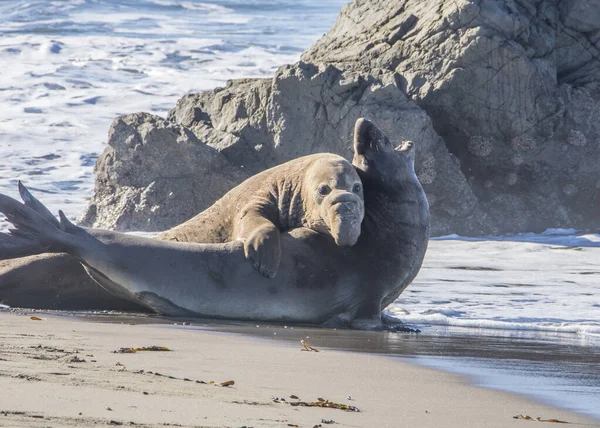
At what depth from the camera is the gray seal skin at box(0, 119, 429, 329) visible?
696 cm

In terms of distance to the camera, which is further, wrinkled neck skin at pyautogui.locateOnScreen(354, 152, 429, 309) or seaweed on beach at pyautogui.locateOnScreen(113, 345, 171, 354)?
wrinkled neck skin at pyautogui.locateOnScreen(354, 152, 429, 309)

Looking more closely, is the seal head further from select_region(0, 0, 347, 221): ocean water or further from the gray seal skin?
select_region(0, 0, 347, 221): ocean water

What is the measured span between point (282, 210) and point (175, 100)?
17.4 m

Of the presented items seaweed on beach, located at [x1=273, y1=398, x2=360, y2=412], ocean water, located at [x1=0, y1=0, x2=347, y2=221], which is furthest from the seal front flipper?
ocean water, located at [x1=0, y1=0, x2=347, y2=221]

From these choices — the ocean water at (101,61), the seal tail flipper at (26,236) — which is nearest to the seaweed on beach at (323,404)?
the seal tail flipper at (26,236)

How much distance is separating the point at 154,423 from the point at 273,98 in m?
10.3

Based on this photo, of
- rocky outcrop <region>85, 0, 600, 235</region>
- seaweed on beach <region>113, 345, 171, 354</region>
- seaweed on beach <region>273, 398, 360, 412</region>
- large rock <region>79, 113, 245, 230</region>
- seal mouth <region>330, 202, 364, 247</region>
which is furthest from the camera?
large rock <region>79, 113, 245, 230</region>

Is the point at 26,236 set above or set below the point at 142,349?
above

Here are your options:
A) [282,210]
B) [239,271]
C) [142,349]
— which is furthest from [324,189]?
[142,349]

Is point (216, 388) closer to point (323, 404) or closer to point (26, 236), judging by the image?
point (323, 404)

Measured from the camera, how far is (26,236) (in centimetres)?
700

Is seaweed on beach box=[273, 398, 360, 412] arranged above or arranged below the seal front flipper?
below

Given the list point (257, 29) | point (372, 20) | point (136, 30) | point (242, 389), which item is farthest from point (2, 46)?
point (242, 389)

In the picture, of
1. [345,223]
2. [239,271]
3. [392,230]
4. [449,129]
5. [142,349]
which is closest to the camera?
[142,349]
